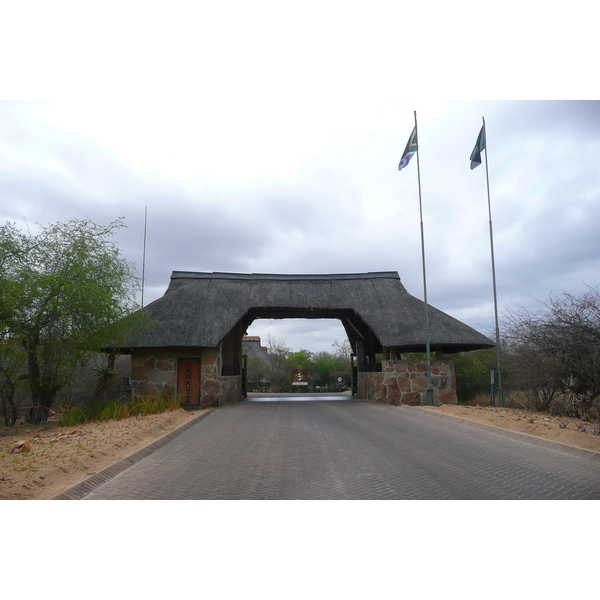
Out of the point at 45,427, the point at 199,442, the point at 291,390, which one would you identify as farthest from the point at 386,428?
the point at 291,390

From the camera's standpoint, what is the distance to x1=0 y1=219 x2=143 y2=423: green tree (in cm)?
1195

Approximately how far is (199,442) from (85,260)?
715 cm

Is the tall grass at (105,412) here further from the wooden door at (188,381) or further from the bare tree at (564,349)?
the bare tree at (564,349)

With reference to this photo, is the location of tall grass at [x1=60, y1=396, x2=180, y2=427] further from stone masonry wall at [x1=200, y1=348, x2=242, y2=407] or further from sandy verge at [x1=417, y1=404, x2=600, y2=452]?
sandy verge at [x1=417, y1=404, x2=600, y2=452]

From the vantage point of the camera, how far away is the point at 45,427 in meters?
12.3

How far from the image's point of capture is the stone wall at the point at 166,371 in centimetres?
1781

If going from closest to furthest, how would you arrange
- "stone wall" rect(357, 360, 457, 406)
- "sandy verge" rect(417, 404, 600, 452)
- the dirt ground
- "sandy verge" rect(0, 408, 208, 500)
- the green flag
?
"sandy verge" rect(0, 408, 208, 500), the dirt ground, "sandy verge" rect(417, 404, 600, 452), the green flag, "stone wall" rect(357, 360, 457, 406)

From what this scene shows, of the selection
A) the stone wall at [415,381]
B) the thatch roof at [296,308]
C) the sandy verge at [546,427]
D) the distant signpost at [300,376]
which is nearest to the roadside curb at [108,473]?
the sandy verge at [546,427]

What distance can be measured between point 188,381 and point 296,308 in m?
5.62

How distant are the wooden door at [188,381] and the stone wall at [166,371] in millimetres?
190

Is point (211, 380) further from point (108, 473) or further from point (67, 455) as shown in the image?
point (108, 473)

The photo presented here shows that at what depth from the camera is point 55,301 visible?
12.1m

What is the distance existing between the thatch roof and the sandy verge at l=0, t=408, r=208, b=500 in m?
6.43

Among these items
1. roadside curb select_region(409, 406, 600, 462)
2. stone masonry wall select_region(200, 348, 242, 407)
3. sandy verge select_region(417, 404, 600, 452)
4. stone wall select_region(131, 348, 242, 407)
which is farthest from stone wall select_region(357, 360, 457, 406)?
stone wall select_region(131, 348, 242, 407)
